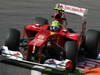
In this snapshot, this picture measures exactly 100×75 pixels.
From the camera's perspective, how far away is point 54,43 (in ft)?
38.9

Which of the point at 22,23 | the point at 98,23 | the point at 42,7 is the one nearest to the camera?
the point at 22,23

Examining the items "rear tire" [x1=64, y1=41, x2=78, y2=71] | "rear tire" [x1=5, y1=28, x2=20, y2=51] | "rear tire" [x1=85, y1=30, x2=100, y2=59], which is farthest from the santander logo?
"rear tire" [x1=5, y1=28, x2=20, y2=51]

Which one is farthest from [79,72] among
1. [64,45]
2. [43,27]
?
[43,27]

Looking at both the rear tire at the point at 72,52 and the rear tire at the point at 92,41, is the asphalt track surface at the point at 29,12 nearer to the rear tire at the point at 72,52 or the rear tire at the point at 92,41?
the rear tire at the point at 92,41

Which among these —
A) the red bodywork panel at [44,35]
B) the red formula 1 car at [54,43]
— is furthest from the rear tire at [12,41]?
the red bodywork panel at [44,35]

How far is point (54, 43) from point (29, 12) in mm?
6454

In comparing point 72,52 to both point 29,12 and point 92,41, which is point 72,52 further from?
point 29,12

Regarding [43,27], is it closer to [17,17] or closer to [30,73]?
[30,73]

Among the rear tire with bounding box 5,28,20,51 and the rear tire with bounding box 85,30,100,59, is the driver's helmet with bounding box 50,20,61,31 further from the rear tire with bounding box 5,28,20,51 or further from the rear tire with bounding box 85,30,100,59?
the rear tire with bounding box 5,28,20,51

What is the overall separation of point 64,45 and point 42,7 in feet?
24.9

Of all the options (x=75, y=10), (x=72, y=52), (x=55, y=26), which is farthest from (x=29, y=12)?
(x=72, y=52)

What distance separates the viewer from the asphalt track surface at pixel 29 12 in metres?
16.2

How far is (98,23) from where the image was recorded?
57.2ft

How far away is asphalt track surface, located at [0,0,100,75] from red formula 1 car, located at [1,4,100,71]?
1752mm
